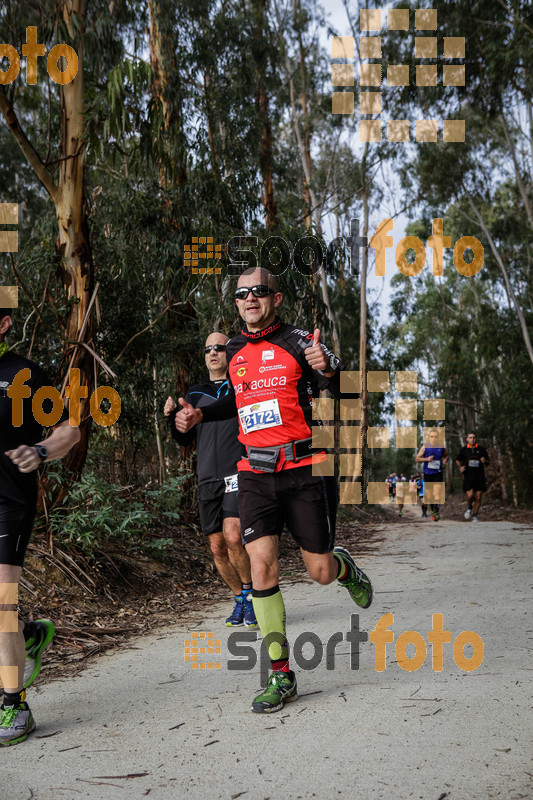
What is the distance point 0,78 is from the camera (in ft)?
25.1

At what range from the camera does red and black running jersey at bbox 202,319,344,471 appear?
158 inches

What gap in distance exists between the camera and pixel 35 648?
371cm

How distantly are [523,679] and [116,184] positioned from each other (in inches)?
364

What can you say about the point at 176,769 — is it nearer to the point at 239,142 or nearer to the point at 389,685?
the point at 389,685

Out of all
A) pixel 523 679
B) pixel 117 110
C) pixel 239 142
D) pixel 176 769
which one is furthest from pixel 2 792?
pixel 239 142

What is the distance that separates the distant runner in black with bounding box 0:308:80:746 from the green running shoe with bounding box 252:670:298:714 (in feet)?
3.45

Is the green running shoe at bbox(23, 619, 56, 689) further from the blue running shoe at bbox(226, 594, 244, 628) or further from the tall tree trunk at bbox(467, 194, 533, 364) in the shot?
the tall tree trunk at bbox(467, 194, 533, 364)

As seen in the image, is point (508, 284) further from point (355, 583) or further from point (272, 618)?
point (272, 618)

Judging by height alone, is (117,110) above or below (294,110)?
below

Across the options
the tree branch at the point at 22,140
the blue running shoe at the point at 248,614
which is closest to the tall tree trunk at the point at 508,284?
the tree branch at the point at 22,140

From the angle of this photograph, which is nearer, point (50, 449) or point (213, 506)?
point (50, 449)

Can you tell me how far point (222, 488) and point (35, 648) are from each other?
2.23m

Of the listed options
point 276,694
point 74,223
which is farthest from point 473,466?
point 276,694

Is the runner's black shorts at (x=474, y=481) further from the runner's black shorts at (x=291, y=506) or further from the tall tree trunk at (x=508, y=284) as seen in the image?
the runner's black shorts at (x=291, y=506)
